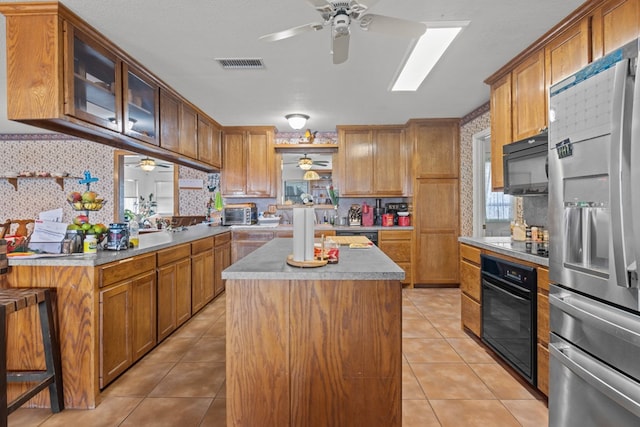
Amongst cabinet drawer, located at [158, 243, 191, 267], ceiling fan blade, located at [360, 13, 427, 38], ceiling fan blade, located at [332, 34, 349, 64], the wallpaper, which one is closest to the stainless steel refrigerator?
ceiling fan blade, located at [360, 13, 427, 38]

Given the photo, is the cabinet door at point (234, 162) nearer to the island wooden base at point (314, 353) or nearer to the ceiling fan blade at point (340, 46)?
the ceiling fan blade at point (340, 46)

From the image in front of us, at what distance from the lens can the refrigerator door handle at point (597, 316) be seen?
1237 millimetres

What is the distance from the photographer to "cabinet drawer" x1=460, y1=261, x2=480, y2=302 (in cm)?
274

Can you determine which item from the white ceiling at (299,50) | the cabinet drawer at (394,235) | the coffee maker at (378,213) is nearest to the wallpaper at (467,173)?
the white ceiling at (299,50)

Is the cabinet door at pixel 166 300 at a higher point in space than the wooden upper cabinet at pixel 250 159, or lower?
lower

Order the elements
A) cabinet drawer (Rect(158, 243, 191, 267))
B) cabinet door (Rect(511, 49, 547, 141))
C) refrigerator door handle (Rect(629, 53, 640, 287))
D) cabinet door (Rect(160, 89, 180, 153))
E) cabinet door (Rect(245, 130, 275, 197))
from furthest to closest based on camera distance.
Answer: cabinet door (Rect(245, 130, 275, 197))
cabinet door (Rect(160, 89, 180, 153))
cabinet drawer (Rect(158, 243, 191, 267))
cabinet door (Rect(511, 49, 547, 141))
refrigerator door handle (Rect(629, 53, 640, 287))

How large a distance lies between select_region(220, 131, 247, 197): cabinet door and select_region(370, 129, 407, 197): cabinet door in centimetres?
209

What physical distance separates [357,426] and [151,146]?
295cm

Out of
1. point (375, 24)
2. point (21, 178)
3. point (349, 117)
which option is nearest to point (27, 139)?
point (21, 178)

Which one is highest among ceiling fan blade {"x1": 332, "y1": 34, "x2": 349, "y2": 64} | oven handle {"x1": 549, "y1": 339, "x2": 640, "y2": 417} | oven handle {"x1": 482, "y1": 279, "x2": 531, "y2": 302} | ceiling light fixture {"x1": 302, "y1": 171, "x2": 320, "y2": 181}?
ceiling fan blade {"x1": 332, "y1": 34, "x2": 349, "y2": 64}

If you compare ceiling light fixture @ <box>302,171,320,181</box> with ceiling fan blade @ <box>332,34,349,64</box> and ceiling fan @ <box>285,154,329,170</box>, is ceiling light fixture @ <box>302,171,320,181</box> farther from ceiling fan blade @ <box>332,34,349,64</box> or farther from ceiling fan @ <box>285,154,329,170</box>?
ceiling fan blade @ <box>332,34,349,64</box>

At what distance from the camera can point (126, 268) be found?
2.23 meters

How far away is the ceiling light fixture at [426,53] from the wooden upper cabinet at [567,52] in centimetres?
69

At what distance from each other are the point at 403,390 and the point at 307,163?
3.87 metres
